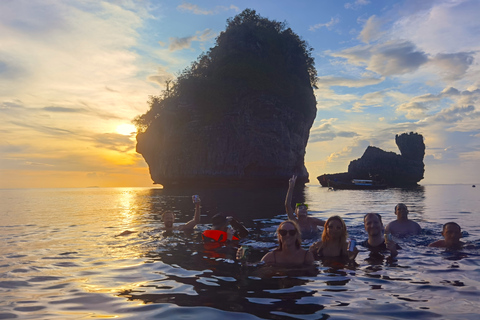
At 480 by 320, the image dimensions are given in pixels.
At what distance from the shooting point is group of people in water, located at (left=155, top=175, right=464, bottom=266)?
279 inches

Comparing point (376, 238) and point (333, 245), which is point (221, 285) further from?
point (376, 238)

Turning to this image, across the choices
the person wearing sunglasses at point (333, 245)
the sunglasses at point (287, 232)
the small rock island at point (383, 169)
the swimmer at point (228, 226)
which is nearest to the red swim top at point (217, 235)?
the swimmer at point (228, 226)

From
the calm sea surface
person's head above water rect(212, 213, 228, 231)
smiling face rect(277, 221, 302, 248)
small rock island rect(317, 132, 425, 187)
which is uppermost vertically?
small rock island rect(317, 132, 425, 187)

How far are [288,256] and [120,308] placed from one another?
11.3ft

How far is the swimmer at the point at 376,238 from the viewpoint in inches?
333

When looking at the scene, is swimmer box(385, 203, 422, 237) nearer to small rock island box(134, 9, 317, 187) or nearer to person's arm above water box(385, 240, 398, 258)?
person's arm above water box(385, 240, 398, 258)

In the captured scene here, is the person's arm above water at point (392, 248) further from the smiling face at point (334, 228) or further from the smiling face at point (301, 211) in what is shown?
the smiling face at point (301, 211)

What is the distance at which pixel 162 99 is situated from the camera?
247ft

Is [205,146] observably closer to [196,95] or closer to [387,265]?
[196,95]

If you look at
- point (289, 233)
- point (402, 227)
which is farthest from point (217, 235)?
point (402, 227)

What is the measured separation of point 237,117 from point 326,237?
2179 inches

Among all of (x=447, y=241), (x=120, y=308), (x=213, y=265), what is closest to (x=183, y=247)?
(x=213, y=265)

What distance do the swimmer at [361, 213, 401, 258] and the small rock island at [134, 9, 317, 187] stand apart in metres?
51.7

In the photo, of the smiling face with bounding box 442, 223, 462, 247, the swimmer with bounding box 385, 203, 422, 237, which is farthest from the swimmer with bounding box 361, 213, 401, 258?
the swimmer with bounding box 385, 203, 422, 237
